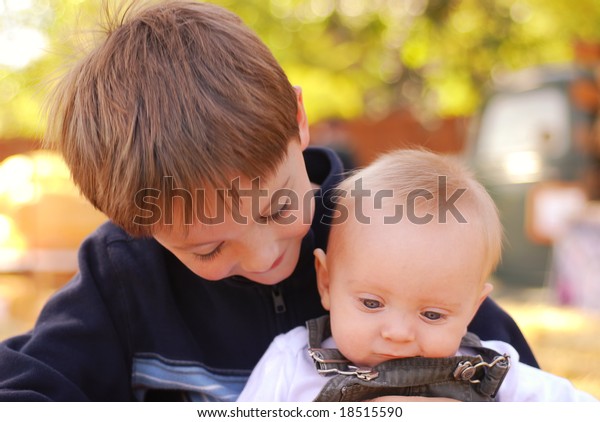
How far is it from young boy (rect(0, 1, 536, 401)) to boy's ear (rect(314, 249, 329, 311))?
5 centimetres

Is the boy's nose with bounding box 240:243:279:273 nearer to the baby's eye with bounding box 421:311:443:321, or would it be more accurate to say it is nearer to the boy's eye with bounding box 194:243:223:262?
the boy's eye with bounding box 194:243:223:262

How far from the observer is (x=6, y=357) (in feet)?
4.85

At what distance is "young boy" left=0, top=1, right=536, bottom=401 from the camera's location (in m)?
1.31

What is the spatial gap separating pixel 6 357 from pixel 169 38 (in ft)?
2.36

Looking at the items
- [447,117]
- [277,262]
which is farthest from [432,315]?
[447,117]

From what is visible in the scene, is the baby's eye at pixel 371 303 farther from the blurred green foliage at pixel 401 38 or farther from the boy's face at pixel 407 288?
the blurred green foliage at pixel 401 38

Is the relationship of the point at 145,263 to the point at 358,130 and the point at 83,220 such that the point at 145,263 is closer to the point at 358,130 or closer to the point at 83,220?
the point at 83,220

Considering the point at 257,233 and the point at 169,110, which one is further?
the point at 257,233

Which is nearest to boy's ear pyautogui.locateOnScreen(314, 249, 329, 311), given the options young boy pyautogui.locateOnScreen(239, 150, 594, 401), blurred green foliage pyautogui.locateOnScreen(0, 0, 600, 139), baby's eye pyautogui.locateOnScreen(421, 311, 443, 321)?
young boy pyautogui.locateOnScreen(239, 150, 594, 401)

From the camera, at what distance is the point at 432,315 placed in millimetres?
1459

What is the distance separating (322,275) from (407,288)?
23 cm

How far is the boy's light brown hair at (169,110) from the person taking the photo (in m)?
1.30

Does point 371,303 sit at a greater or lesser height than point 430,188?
lesser

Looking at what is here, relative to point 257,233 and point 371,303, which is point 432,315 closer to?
point 371,303
